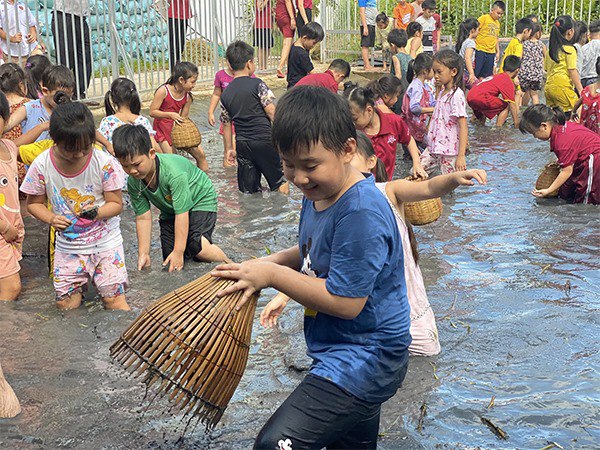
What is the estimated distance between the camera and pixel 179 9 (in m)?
14.0

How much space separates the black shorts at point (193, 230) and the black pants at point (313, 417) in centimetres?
388

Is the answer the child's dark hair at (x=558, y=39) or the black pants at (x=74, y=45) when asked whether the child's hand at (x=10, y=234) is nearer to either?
the black pants at (x=74, y=45)

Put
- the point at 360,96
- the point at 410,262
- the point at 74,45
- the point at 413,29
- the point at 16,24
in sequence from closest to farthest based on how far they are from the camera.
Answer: the point at 410,262 → the point at 360,96 → the point at 16,24 → the point at 74,45 → the point at 413,29

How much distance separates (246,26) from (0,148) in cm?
Result: 1095

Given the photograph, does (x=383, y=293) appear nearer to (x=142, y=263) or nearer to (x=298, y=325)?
(x=298, y=325)

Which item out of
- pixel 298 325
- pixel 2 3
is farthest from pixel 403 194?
pixel 2 3

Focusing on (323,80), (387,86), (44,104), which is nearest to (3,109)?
(44,104)

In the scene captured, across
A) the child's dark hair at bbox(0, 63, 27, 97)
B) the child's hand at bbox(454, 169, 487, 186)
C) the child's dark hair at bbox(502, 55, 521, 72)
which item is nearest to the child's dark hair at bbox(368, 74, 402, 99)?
the child's dark hair at bbox(0, 63, 27, 97)

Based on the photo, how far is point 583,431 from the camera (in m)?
4.02

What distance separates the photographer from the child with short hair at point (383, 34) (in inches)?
680

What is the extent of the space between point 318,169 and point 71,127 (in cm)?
295

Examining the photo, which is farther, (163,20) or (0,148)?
(163,20)

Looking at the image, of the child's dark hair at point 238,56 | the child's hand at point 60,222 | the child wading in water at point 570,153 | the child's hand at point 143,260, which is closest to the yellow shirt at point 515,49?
the child wading in water at point 570,153

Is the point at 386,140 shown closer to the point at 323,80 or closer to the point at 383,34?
the point at 323,80
